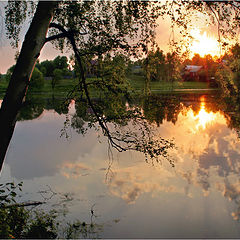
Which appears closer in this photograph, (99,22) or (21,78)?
(21,78)

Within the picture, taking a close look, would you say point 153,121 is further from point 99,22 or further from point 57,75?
point 57,75

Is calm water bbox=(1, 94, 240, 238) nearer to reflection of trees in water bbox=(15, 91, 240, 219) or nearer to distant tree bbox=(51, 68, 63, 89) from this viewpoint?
reflection of trees in water bbox=(15, 91, 240, 219)

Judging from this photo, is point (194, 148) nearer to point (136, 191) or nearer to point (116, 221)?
point (136, 191)

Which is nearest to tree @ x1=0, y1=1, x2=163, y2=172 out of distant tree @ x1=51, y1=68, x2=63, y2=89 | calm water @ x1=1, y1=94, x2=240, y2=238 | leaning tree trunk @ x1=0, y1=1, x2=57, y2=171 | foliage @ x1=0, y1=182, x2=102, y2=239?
leaning tree trunk @ x1=0, y1=1, x2=57, y2=171

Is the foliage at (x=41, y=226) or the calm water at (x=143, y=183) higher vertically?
the calm water at (x=143, y=183)

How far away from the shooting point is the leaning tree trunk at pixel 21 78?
5223 mm

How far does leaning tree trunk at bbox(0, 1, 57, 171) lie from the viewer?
522 centimetres

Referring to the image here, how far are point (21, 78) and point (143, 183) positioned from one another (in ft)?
27.5

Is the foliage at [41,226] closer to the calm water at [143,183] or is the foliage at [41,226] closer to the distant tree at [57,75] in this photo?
the calm water at [143,183]

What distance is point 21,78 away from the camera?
526 cm

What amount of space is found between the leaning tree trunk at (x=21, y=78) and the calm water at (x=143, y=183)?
332 cm

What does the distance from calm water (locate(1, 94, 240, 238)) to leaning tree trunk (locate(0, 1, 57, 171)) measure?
10.9 ft

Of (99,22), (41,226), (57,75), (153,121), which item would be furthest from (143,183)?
(57,75)

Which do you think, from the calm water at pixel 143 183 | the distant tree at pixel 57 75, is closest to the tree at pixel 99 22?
the calm water at pixel 143 183
